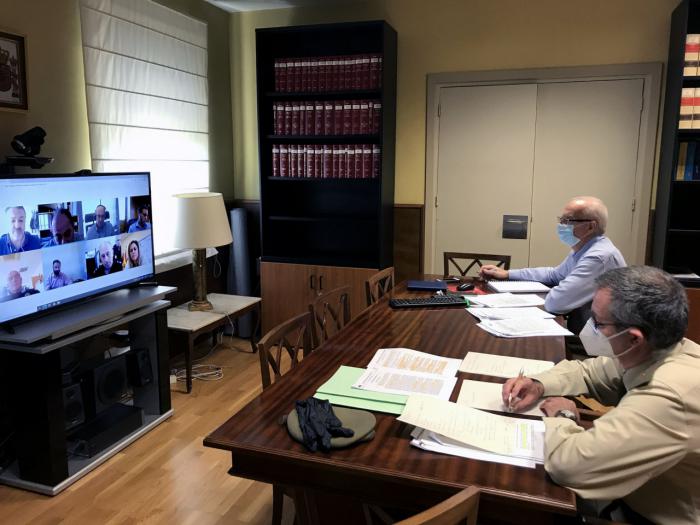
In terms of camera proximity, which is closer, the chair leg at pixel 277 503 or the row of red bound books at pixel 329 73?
the chair leg at pixel 277 503

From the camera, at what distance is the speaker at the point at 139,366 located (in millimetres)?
3012

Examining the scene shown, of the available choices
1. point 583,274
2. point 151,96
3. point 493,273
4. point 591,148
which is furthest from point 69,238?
point 591,148

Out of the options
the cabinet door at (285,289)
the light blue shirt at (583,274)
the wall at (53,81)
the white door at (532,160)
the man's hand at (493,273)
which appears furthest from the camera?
the cabinet door at (285,289)

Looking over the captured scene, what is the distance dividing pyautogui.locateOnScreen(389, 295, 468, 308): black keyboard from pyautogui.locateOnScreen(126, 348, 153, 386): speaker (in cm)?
139

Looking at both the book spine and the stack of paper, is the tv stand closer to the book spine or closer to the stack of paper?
the stack of paper

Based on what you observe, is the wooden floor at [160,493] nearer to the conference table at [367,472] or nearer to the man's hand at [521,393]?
the conference table at [367,472]

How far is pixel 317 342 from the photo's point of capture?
7.98 feet

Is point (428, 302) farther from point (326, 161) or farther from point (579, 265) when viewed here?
point (326, 161)

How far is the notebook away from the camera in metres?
3.00

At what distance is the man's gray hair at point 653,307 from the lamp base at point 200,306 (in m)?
2.99

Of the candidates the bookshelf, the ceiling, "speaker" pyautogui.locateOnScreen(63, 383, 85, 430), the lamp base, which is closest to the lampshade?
the lamp base

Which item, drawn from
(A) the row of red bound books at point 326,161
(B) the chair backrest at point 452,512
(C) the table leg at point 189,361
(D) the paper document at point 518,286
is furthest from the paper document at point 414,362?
(A) the row of red bound books at point 326,161

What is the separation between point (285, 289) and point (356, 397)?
2.86 meters

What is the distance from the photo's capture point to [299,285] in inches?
172
